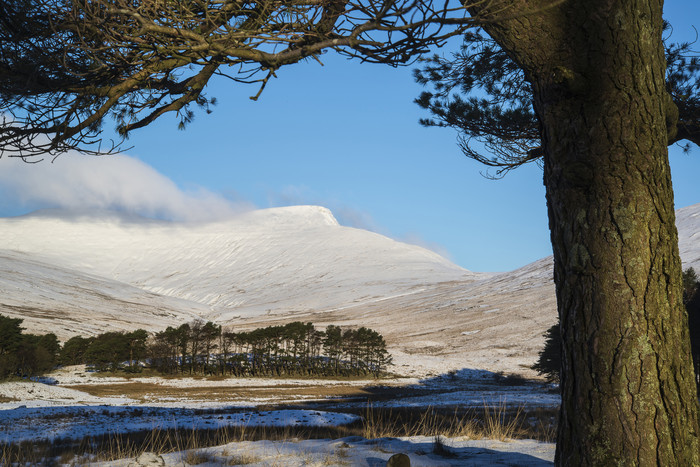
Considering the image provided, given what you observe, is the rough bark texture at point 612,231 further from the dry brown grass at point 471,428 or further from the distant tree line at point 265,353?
the distant tree line at point 265,353

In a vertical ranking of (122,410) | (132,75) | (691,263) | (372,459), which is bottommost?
(122,410)

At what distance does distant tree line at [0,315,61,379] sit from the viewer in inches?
1686

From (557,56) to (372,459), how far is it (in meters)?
4.56

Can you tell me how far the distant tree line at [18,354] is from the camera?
140 ft

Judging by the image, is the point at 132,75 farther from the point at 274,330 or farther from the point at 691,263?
the point at 691,263

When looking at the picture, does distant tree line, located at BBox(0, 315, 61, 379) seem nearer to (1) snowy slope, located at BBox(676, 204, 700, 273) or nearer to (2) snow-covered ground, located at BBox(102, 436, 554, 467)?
(2) snow-covered ground, located at BBox(102, 436, 554, 467)

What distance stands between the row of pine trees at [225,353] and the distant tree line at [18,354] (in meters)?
10.3

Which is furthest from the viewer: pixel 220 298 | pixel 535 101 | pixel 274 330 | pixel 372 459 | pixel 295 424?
pixel 220 298

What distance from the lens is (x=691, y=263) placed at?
392 feet

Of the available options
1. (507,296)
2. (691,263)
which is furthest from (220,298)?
(691,263)

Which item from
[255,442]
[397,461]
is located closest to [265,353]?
[255,442]

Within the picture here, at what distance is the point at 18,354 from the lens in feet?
155

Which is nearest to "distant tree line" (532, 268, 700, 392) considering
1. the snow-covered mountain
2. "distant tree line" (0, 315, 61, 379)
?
the snow-covered mountain

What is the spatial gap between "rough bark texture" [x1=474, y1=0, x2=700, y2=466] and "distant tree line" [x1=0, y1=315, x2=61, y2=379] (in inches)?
1833
